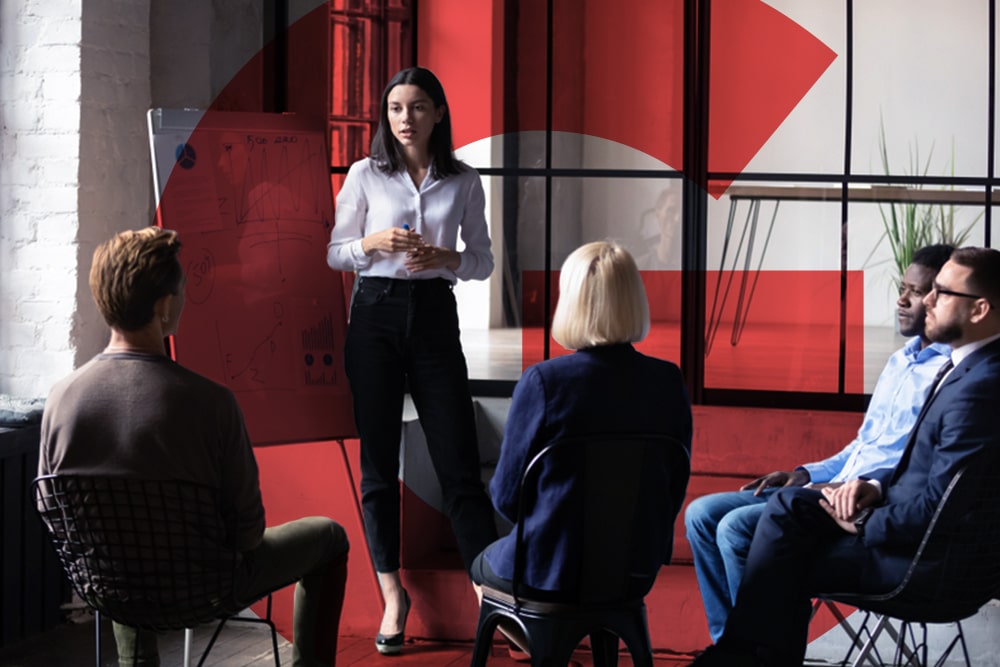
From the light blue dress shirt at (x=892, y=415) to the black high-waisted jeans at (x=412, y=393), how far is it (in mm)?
1019

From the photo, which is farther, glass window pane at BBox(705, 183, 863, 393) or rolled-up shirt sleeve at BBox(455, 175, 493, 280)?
glass window pane at BBox(705, 183, 863, 393)

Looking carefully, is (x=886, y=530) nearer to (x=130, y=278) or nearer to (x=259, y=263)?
(x=130, y=278)

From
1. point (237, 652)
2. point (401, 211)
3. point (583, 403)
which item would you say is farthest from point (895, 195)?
point (237, 652)

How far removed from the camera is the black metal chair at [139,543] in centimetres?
221

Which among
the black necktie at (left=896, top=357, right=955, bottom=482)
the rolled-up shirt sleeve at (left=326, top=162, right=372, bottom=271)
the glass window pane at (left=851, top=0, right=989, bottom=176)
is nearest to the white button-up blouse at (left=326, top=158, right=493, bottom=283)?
the rolled-up shirt sleeve at (left=326, top=162, right=372, bottom=271)

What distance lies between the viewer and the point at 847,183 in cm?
441

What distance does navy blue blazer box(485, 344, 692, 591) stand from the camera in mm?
2346

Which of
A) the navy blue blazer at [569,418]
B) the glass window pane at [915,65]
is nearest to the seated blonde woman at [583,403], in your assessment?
the navy blue blazer at [569,418]

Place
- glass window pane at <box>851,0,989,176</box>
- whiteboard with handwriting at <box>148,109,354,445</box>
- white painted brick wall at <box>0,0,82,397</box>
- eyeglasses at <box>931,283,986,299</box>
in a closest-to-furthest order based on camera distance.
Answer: eyeglasses at <box>931,283,986,299</box>, whiteboard with handwriting at <box>148,109,354,445</box>, white painted brick wall at <box>0,0,82,397</box>, glass window pane at <box>851,0,989,176</box>

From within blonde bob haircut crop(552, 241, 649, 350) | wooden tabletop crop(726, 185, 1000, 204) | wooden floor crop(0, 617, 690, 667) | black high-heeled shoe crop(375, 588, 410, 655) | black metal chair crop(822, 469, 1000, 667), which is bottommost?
wooden floor crop(0, 617, 690, 667)

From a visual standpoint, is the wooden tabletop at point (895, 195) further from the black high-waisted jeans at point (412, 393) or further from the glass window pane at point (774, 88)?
the black high-waisted jeans at point (412, 393)

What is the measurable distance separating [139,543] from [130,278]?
1.72 ft

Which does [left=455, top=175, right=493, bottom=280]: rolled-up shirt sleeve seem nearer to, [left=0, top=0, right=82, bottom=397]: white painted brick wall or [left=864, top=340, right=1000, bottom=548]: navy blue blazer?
[left=0, top=0, right=82, bottom=397]: white painted brick wall

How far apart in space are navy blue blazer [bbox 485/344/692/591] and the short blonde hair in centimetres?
77
